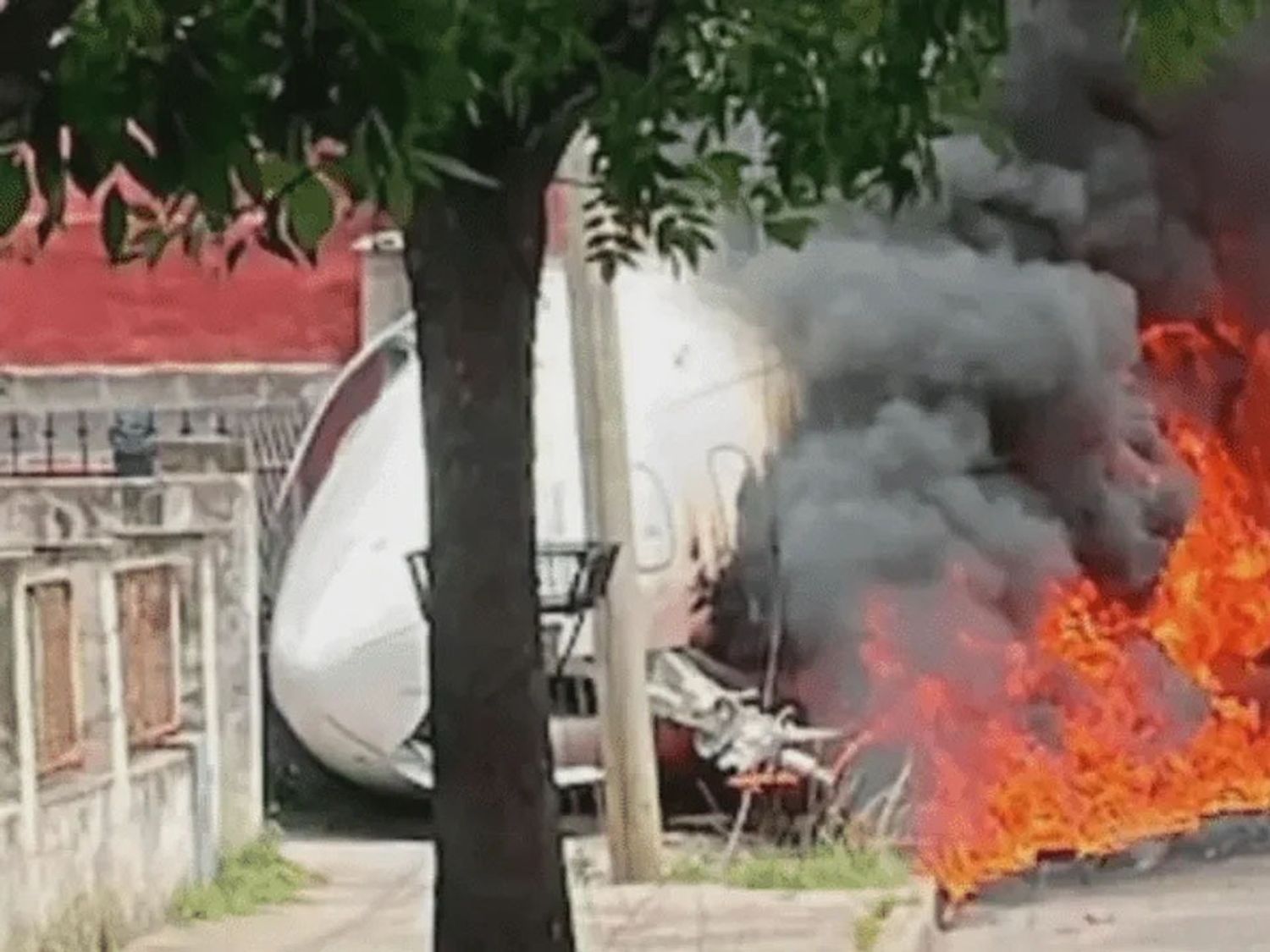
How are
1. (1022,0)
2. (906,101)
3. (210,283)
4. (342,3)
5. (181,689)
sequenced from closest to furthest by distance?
1. (342,3)
2. (906,101)
3. (1022,0)
4. (181,689)
5. (210,283)

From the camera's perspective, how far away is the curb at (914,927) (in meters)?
11.7

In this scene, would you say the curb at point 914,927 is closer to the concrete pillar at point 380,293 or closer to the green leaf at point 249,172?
the concrete pillar at point 380,293

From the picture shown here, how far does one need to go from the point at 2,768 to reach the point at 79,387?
10708mm

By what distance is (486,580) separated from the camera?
524cm

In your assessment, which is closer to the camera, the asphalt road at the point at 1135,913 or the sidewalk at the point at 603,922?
the sidewalk at the point at 603,922

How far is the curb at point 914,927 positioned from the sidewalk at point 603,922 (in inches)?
5.3

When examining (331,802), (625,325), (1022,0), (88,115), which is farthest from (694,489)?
(88,115)

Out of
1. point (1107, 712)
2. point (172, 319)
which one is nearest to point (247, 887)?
point (1107, 712)

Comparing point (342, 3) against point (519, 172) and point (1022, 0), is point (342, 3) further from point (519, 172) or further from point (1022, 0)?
point (1022, 0)

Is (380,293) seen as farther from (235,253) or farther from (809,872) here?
(235,253)

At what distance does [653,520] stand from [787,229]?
11.0 metres

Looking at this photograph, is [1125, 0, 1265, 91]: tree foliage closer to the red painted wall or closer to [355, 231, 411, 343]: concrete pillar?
[355, 231, 411, 343]: concrete pillar

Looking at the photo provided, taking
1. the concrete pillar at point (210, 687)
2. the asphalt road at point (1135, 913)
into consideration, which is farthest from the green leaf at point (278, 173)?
the concrete pillar at point (210, 687)

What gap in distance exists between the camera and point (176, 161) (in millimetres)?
2832
